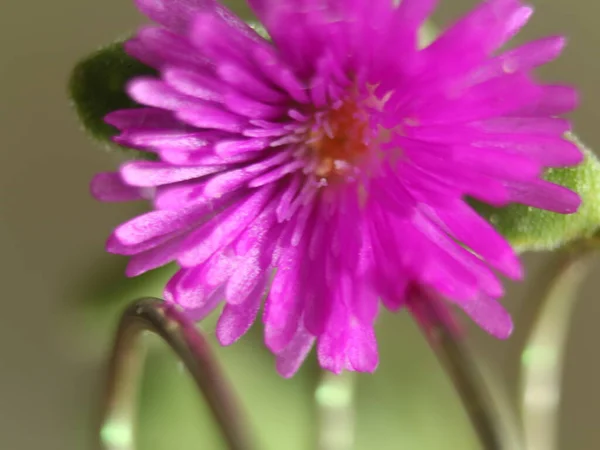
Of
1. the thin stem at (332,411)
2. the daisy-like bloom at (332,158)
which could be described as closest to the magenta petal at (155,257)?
the daisy-like bloom at (332,158)

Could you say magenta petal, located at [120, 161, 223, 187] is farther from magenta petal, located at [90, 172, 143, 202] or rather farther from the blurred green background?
the blurred green background

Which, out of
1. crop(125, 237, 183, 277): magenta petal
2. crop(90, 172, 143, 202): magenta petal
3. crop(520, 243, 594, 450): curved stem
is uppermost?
crop(90, 172, 143, 202): magenta petal

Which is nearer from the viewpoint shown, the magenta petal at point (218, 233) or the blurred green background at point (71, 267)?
the magenta petal at point (218, 233)

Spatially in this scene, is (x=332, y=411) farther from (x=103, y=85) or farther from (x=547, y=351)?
(x=103, y=85)

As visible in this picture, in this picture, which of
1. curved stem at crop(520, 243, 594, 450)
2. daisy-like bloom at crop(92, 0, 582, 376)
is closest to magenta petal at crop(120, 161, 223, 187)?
daisy-like bloom at crop(92, 0, 582, 376)

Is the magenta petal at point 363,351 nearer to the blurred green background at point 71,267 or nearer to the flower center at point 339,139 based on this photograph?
the flower center at point 339,139

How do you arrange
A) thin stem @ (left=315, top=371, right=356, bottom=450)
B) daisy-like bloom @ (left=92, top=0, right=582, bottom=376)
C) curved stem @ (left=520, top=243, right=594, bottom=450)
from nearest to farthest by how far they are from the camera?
1. daisy-like bloom @ (left=92, top=0, right=582, bottom=376)
2. curved stem @ (left=520, top=243, right=594, bottom=450)
3. thin stem @ (left=315, top=371, right=356, bottom=450)

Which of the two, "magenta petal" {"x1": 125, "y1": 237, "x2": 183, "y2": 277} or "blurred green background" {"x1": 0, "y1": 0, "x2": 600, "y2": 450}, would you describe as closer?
"magenta petal" {"x1": 125, "y1": 237, "x2": 183, "y2": 277}

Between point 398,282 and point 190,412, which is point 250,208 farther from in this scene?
point 190,412
